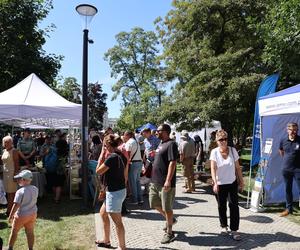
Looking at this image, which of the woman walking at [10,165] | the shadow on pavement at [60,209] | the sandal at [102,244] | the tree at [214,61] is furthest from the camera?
the tree at [214,61]

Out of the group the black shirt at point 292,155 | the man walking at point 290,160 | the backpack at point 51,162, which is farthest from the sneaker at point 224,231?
the backpack at point 51,162

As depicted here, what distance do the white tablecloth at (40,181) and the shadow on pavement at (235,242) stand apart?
447 centimetres

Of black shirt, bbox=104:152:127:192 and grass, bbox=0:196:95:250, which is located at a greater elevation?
black shirt, bbox=104:152:127:192

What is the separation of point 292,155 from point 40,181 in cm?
617

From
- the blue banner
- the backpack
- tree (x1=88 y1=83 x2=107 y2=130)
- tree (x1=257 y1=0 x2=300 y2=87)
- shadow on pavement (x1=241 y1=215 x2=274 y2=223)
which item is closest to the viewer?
shadow on pavement (x1=241 y1=215 x2=274 y2=223)

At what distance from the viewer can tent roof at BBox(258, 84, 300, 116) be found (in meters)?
7.14

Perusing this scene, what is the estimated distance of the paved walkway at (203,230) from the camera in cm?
584

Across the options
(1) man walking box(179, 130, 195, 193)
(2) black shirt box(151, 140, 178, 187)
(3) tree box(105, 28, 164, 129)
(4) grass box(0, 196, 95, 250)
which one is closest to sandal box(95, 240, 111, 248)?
(4) grass box(0, 196, 95, 250)

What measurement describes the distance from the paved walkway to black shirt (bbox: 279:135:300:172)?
3.41ft

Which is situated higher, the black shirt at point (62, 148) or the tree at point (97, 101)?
the tree at point (97, 101)

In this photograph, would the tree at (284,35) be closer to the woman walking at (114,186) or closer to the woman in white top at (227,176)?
Answer: the woman in white top at (227,176)

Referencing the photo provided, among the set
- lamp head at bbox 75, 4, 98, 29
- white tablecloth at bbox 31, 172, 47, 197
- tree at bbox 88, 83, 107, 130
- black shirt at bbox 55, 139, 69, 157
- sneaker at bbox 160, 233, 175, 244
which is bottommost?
sneaker at bbox 160, 233, 175, 244

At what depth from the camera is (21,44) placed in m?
20.7

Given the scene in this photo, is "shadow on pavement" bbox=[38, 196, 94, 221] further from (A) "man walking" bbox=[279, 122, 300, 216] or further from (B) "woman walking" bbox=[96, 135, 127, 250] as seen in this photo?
(A) "man walking" bbox=[279, 122, 300, 216]
